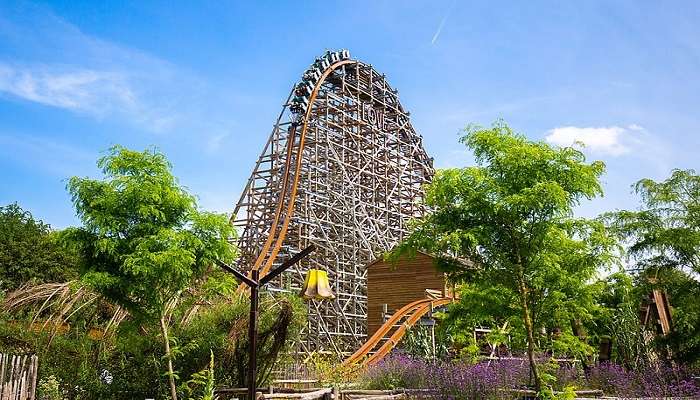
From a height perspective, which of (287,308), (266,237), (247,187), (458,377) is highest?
(247,187)

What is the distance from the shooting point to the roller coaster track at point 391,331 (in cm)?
1880

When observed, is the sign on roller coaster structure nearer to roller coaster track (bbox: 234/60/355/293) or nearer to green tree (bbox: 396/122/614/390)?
roller coaster track (bbox: 234/60/355/293)

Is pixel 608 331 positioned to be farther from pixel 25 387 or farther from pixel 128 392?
pixel 25 387

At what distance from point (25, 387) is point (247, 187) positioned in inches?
762

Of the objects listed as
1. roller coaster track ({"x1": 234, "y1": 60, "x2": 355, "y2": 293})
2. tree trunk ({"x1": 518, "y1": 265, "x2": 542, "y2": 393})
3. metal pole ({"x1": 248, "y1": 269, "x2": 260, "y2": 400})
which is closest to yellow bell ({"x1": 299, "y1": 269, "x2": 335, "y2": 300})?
metal pole ({"x1": 248, "y1": 269, "x2": 260, "y2": 400})

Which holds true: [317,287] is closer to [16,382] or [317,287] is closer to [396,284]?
[16,382]

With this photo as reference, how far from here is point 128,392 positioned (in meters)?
11.1

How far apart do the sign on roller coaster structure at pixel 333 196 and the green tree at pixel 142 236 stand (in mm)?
12760

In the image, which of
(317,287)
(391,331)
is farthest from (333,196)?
(317,287)

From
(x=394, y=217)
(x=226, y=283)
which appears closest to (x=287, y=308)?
(x=226, y=283)

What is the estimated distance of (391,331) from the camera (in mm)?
22766

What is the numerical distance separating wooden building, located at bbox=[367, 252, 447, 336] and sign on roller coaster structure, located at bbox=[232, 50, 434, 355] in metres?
1.16

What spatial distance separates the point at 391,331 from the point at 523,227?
42.9 ft

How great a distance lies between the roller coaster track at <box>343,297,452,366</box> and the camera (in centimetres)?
1880
